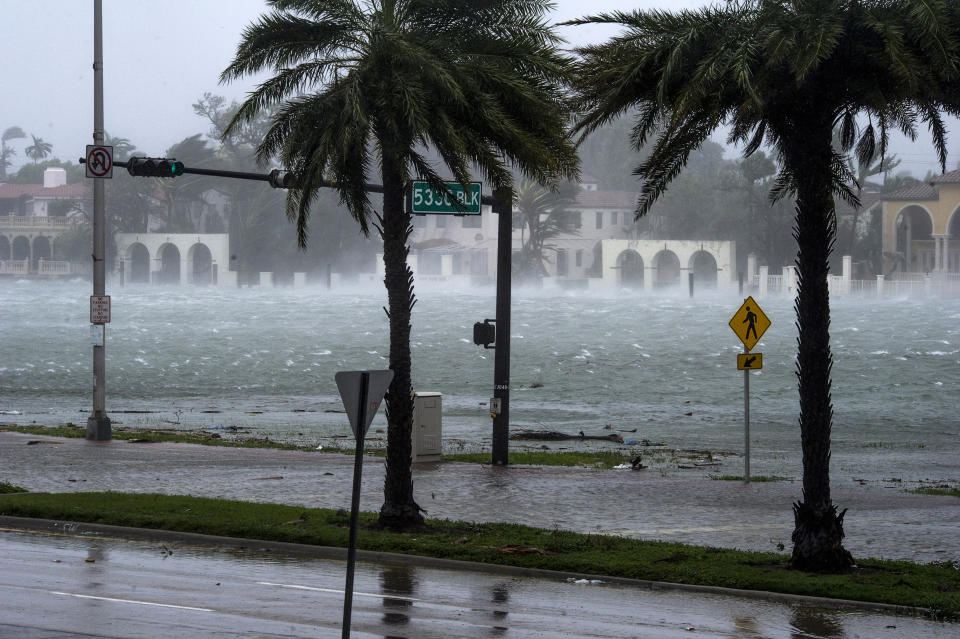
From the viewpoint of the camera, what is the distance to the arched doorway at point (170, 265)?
143 metres

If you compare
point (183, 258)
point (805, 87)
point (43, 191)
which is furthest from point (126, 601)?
point (43, 191)

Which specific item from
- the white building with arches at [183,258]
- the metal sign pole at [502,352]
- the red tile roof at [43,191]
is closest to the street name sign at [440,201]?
the metal sign pole at [502,352]

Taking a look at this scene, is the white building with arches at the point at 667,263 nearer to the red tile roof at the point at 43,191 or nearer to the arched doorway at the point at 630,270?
the arched doorway at the point at 630,270

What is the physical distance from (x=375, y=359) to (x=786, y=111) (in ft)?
193

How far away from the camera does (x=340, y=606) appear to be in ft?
33.7

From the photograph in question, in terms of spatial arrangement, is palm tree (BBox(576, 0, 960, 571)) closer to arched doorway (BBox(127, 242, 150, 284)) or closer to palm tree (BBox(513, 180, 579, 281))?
palm tree (BBox(513, 180, 579, 281))

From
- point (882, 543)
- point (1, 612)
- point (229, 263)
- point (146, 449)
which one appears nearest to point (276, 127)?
point (1, 612)

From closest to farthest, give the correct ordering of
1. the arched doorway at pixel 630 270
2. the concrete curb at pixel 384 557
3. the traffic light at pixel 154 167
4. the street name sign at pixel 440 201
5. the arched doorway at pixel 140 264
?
1. the concrete curb at pixel 384 557
2. the street name sign at pixel 440 201
3. the traffic light at pixel 154 167
4. the arched doorway at pixel 630 270
5. the arched doorway at pixel 140 264

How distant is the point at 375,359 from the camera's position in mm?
70438

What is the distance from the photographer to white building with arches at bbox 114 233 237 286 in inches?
5453

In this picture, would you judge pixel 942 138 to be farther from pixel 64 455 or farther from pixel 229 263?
pixel 229 263

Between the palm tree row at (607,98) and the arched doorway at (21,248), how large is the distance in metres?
146

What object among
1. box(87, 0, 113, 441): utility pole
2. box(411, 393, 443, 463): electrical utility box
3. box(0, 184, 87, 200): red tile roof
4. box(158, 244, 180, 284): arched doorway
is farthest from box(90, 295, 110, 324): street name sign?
box(0, 184, 87, 200): red tile roof

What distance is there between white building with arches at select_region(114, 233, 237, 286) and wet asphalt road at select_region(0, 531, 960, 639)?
422ft
